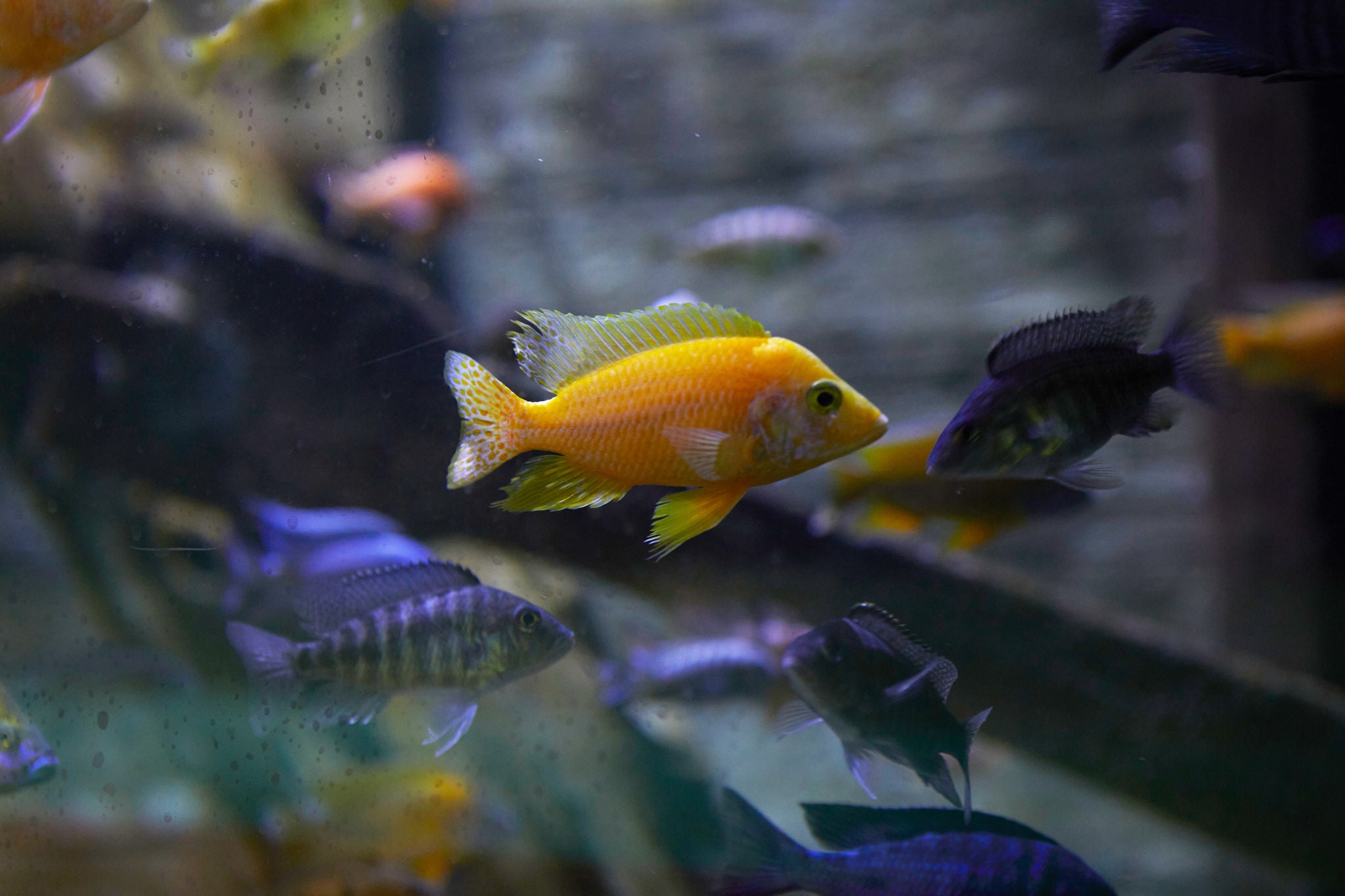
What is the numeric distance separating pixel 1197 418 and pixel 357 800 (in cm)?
519

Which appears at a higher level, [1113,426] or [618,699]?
[1113,426]

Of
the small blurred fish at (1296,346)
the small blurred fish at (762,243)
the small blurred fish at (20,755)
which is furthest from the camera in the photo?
the small blurred fish at (762,243)

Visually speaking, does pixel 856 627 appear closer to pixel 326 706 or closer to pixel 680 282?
pixel 326 706

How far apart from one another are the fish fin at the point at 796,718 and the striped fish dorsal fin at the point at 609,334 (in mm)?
577

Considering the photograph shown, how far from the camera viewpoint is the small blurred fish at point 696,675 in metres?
2.45

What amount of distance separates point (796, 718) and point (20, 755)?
4.85 feet

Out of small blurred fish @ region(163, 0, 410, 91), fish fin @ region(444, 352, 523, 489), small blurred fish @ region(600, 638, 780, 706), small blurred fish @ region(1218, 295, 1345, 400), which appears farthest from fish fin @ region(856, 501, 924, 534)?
small blurred fish @ region(1218, 295, 1345, 400)

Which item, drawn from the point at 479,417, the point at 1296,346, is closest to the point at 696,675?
the point at 479,417

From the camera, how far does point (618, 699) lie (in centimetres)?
252

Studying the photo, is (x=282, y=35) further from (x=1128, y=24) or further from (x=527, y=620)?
(x=1128, y=24)

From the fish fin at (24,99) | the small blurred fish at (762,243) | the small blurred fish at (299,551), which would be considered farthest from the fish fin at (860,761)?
the small blurred fish at (762,243)

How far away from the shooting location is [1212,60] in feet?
3.45

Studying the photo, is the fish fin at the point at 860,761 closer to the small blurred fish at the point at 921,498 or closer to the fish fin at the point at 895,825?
the fish fin at the point at 895,825

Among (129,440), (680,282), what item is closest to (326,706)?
→ (129,440)
